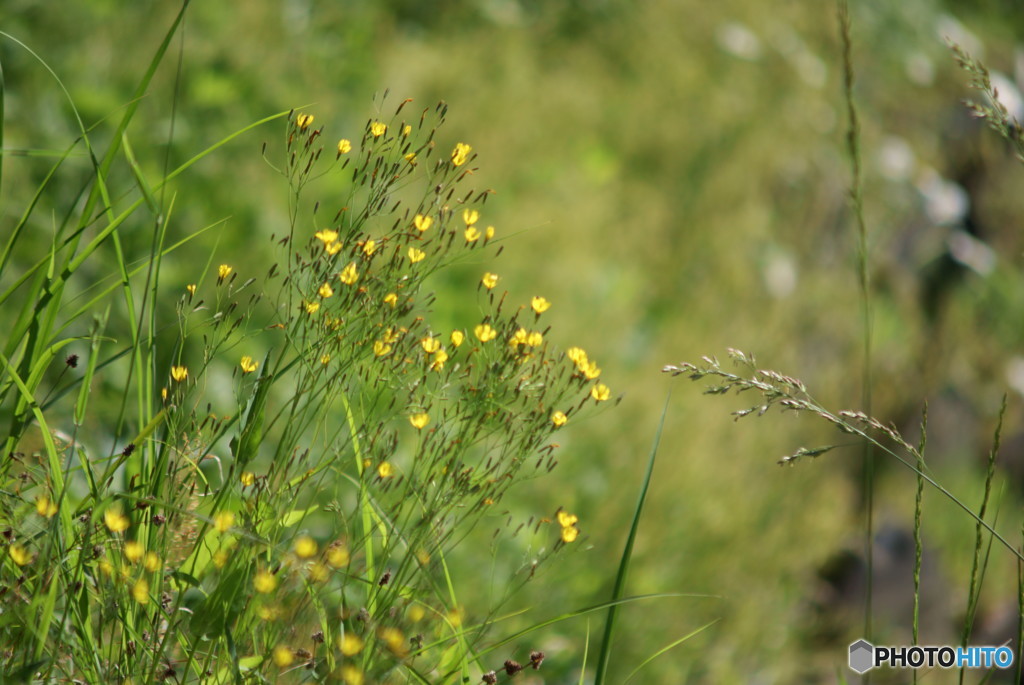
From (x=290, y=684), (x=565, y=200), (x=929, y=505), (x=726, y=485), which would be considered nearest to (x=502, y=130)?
(x=565, y=200)

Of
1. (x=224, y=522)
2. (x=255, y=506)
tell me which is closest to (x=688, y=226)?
(x=255, y=506)

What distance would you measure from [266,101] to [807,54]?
4597mm

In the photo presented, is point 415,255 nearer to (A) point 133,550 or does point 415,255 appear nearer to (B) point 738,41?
(A) point 133,550

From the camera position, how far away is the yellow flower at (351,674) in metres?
0.91

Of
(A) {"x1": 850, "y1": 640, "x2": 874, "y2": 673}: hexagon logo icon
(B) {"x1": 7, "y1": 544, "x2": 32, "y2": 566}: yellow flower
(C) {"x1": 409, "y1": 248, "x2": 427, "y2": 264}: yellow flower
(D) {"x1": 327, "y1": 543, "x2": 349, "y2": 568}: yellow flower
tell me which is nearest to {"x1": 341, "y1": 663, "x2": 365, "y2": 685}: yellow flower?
(D) {"x1": 327, "y1": 543, "x2": 349, "y2": 568}: yellow flower

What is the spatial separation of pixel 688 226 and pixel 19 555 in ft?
13.6

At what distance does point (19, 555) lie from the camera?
3.27 feet

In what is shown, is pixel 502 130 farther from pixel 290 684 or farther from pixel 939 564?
pixel 290 684

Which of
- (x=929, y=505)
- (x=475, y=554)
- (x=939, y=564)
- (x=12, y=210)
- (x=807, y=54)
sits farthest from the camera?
Answer: (x=807, y=54)

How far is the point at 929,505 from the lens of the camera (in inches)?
183

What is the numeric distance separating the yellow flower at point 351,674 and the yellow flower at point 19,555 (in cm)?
37

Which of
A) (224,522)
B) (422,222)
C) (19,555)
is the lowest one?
(19,555)

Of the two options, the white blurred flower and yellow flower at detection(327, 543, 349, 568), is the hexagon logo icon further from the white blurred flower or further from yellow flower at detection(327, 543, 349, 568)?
the white blurred flower

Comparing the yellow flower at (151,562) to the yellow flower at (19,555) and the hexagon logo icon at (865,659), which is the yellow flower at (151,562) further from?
the hexagon logo icon at (865,659)
